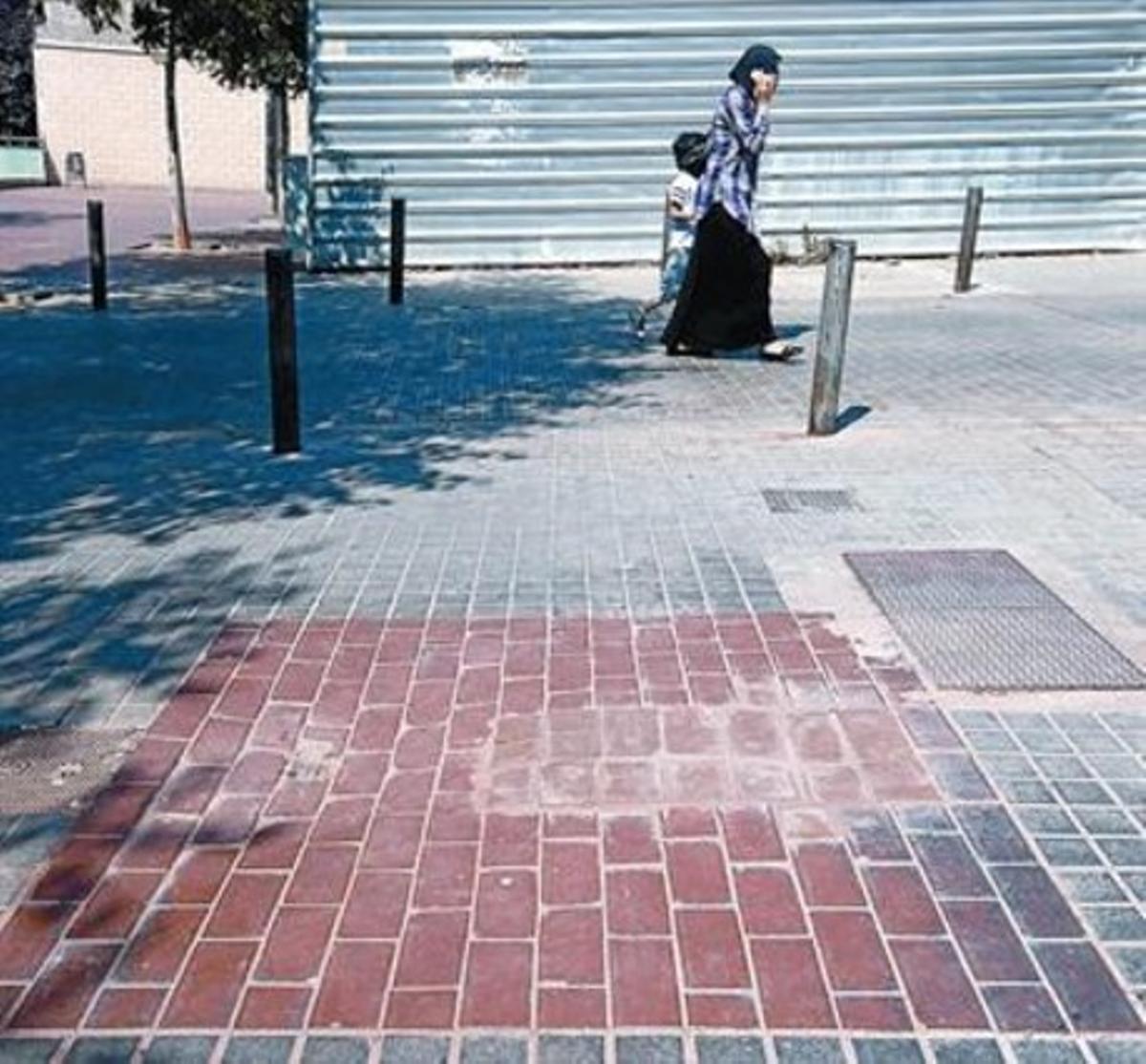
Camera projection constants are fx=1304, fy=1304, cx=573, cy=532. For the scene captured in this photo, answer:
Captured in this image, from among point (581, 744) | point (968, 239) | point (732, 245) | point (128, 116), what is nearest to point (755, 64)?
point (732, 245)

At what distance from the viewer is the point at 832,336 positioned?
23.1 ft

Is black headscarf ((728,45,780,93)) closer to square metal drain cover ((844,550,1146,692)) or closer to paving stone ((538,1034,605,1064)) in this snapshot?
square metal drain cover ((844,550,1146,692))

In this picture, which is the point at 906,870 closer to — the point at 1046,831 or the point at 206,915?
the point at 1046,831

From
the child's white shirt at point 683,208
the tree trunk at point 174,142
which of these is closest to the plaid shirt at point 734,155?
the child's white shirt at point 683,208

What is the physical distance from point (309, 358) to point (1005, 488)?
19.6ft

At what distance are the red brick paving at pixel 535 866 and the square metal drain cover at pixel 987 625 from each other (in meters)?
0.28

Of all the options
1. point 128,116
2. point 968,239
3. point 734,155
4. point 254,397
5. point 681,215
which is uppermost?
point 734,155

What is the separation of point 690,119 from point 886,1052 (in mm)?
15375

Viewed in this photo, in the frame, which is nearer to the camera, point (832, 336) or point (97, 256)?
point (832, 336)

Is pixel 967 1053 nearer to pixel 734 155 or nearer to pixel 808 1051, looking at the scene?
pixel 808 1051

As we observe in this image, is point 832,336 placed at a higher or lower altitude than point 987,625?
higher

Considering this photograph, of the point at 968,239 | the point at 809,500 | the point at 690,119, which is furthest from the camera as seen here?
the point at 690,119

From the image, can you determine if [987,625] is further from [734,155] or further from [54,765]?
[734,155]

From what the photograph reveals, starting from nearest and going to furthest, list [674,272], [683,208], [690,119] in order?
[683,208]
[674,272]
[690,119]
